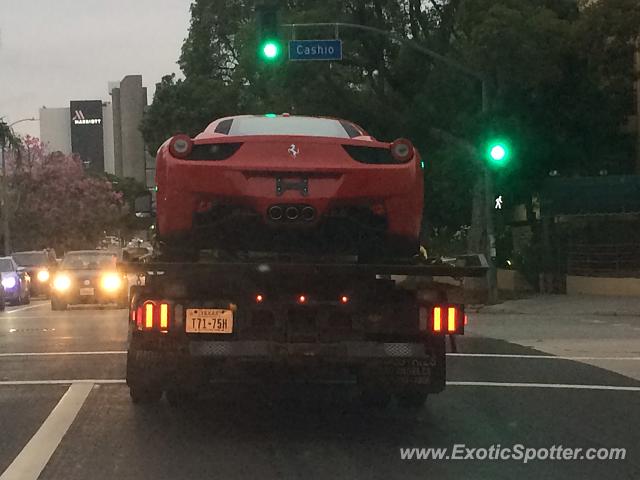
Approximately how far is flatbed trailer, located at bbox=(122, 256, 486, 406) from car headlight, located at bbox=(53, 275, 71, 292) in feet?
66.5

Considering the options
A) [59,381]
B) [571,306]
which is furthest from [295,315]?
[571,306]

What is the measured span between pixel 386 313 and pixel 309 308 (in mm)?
627

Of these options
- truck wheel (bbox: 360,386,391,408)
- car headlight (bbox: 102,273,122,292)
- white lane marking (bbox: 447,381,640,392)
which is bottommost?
car headlight (bbox: 102,273,122,292)

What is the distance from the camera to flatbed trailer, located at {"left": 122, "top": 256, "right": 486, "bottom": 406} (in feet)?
30.2

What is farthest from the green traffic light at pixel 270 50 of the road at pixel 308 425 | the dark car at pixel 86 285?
the dark car at pixel 86 285

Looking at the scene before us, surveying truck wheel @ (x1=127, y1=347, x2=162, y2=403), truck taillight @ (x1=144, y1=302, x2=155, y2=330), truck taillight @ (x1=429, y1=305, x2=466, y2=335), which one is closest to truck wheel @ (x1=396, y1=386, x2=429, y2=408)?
truck taillight @ (x1=429, y1=305, x2=466, y2=335)

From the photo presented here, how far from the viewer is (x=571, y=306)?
26.1 m

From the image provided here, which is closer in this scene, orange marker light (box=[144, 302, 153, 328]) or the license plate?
the license plate

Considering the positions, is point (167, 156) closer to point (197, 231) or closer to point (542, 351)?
point (197, 231)

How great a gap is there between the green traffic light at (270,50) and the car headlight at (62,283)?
32.3 ft

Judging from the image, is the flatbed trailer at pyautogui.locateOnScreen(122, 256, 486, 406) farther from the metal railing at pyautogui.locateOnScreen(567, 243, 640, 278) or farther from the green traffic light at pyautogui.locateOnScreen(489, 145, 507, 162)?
the metal railing at pyautogui.locateOnScreen(567, 243, 640, 278)

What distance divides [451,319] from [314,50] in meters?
14.8

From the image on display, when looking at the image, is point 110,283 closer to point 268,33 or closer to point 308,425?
point 268,33

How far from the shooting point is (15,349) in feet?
56.2
